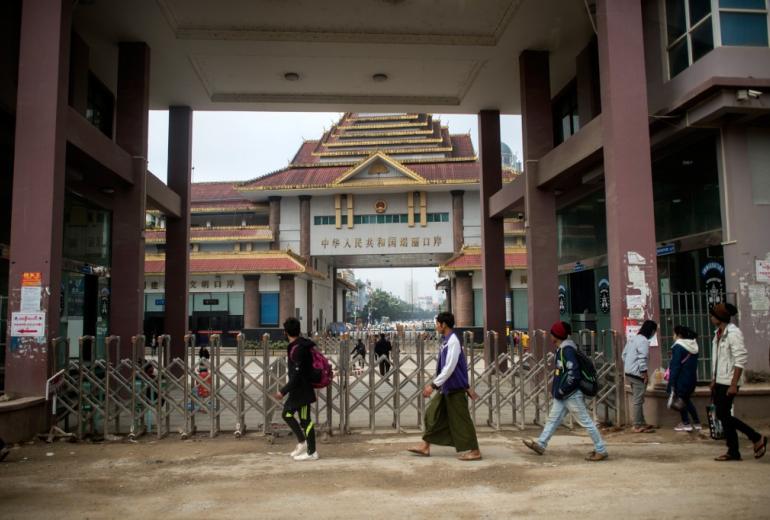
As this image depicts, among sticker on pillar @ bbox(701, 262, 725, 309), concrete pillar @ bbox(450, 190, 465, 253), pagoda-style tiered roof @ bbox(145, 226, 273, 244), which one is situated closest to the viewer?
sticker on pillar @ bbox(701, 262, 725, 309)

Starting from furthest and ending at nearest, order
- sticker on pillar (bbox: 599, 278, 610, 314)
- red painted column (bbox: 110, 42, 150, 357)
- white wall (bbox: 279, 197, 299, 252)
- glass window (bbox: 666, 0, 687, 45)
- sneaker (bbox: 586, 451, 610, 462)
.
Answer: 1. white wall (bbox: 279, 197, 299, 252)
2. sticker on pillar (bbox: 599, 278, 610, 314)
3. red painted column (bbox: 110, 42, 150, 357)
4. glass window (bbox: 666, 0, 687, 45)
5. sneaker (bbox: 586, 451, 610, 462)

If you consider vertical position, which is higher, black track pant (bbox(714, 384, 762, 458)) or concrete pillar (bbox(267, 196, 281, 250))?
concrete pillar (bbox(267, 196, 281, 250))

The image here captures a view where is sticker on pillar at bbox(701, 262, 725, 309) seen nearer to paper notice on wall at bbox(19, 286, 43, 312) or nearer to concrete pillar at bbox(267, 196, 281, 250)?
paper notice on wall at bbox(19, 286, 43, 312)

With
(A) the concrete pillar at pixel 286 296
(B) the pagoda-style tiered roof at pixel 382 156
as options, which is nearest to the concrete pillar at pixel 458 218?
(B) the pagoda-style tiered roof at pixel 382 156

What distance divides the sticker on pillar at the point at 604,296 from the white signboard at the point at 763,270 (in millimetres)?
5488

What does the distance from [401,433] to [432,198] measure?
27373 millimetres

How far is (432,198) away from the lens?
114 feet

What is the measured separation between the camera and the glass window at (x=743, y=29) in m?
9.66

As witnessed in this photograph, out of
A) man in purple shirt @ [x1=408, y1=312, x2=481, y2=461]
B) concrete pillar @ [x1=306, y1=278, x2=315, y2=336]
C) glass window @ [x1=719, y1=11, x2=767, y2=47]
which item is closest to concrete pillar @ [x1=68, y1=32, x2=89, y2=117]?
man in purple shirt @ [x1=408, y1=312, x2=481, y2=461]

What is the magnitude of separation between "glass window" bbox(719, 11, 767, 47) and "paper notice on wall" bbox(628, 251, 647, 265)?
13.1 feet

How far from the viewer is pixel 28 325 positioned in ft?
27.2

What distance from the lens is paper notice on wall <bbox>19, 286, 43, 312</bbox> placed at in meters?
8.33

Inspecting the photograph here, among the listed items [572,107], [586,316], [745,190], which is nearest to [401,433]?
[745,190]

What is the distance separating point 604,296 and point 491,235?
383 cm
